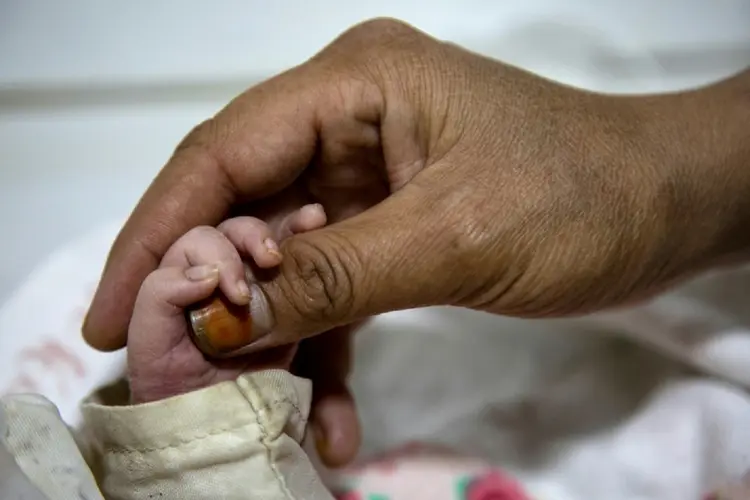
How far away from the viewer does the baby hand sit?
52 centimetres

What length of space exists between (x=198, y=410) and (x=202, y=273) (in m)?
0.08

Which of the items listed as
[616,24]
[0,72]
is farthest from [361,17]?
[0,72]

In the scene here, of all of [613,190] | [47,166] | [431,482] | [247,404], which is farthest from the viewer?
[47,166]

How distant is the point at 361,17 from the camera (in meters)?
1.04

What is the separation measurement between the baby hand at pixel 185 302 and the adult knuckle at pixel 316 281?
0.01 metres

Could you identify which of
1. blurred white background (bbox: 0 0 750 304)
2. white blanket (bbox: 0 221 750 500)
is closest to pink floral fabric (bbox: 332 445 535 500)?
white blanket (bbox: 0 221 750 500)

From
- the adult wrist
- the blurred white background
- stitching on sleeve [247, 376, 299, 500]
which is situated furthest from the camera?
the blurred white background

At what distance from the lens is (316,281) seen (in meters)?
0.52

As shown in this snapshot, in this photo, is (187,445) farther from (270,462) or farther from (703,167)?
(703,167)

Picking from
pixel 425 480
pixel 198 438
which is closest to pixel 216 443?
pixel 198 438

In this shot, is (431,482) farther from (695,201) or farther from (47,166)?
(47,166)

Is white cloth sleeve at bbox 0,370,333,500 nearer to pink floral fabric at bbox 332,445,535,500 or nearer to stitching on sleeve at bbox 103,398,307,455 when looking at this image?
stitching on sleeve at bbox 103,398,307,455

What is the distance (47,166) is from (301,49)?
12.4 inches

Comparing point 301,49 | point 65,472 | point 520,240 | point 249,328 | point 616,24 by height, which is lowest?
point 65,472
